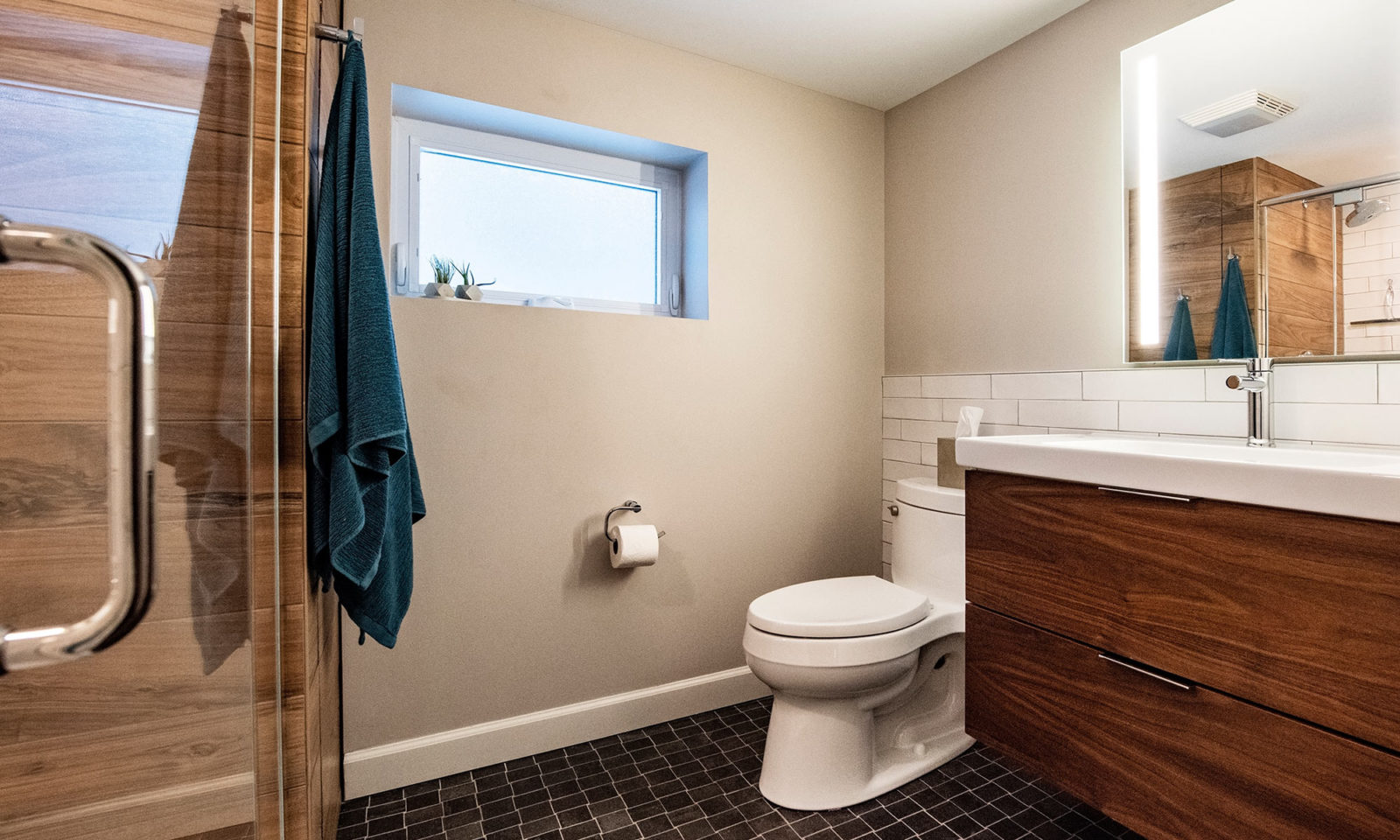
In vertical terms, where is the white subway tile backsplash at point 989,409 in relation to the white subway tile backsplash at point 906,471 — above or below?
above

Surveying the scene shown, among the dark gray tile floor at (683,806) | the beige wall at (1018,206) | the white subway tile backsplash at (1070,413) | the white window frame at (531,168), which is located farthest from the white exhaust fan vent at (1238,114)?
the dark gray tile floor at (683,806)

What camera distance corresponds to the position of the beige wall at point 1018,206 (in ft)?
5.89

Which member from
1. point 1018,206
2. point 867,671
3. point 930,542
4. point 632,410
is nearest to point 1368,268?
point 1018,206

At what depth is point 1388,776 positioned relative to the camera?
88 cm

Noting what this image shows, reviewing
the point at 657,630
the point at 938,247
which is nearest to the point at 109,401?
the point at 657,630

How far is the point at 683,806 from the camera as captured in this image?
64.7 inches

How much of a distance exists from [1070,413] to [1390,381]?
2.14 feet

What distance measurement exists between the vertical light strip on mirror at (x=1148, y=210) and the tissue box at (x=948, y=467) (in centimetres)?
57

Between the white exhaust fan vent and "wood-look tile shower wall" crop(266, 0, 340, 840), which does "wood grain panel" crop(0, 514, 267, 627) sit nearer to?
"wood-look tile shower wall" crop(266, 0, 340, 840)

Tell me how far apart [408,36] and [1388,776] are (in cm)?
240

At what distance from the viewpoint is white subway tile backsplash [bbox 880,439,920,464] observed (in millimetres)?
2369

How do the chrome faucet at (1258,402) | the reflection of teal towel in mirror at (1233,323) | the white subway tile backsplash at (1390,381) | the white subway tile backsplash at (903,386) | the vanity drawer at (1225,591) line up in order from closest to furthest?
the vanity drawer at (1225,591)
the white subway tile backsplash at (1390,381)
the chrome faucet at (1258,402)
the reflection of teal towel in mirror at (1233,323)
the white subway tile backsplash at (903,386)

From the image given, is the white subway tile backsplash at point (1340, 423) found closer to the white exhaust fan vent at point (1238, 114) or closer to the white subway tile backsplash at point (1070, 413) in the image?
the white subway tile backsplash at point (1070, 413)

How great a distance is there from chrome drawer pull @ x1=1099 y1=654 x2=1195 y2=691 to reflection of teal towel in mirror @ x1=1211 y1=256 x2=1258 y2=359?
2.70ft
